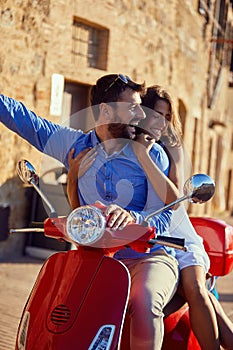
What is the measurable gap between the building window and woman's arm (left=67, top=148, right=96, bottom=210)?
5950 millimetres

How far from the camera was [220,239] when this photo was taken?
3.56 meters

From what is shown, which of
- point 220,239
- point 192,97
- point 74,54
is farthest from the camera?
point 192,97

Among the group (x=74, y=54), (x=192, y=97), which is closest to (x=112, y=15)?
(x=74, y=54)

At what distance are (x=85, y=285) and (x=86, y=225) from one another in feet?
0.73

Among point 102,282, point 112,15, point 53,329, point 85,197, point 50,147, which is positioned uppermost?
point 112,15

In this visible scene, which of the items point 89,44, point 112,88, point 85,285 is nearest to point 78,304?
point 85,285

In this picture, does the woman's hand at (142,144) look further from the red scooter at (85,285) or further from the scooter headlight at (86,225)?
the scooter headlight at (86,225)

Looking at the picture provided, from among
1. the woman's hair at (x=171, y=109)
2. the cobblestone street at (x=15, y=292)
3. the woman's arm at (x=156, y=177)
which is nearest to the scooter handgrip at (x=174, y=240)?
the woman's arm at (x=156, y=177)

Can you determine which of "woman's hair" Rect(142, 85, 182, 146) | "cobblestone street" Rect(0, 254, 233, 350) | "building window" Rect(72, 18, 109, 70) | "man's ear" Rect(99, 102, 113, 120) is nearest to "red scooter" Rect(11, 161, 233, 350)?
"man's ear" Rect(99, 102, 113, 120)

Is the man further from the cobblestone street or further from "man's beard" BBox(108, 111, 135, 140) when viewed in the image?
the cobblestone street

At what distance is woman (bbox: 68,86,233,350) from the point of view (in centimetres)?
276

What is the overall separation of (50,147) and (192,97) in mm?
10353

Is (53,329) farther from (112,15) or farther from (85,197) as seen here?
(112,15)

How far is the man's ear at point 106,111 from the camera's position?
9.02ft
